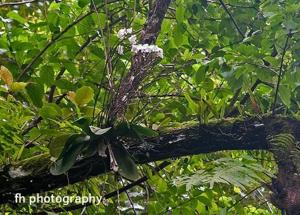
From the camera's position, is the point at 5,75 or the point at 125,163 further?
the point at 5,75

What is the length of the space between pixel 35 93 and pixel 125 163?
1.38 ft

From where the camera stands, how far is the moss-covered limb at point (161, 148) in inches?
46.6

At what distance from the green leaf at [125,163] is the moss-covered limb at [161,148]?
0.08m

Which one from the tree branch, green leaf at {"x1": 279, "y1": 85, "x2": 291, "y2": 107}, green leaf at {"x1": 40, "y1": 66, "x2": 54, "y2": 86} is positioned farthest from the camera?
green leaf at {"x1": 40, "y1": 66, "x2": 54, "y2": 86}

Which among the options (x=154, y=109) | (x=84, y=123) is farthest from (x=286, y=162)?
(x=84, y=123)

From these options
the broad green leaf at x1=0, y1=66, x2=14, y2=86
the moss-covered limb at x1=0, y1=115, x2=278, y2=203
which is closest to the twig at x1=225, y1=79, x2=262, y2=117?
the moss-covered limb at x1=0, y1=115, x2=278, y2=203

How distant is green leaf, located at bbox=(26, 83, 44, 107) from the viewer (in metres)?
1.32

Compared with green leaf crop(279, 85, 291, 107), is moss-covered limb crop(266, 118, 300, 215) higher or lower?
lower

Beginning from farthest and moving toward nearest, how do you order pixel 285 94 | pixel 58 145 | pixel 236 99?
pixel 236 99
pixel 285 94
pixel 58 145

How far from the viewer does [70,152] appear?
1.08 metres

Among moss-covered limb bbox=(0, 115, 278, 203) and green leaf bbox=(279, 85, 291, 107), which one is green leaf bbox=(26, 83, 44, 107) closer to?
moss-covered limb bbox=(0, 115, 278, 203)

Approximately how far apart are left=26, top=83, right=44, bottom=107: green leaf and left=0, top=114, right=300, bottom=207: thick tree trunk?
0.19 meters

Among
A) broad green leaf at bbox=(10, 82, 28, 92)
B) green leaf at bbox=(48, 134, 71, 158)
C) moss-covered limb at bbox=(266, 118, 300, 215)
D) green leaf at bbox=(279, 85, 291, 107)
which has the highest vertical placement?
broad green leaf at bbox=(10, 82, 28, 92)

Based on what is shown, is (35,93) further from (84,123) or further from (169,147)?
(169,147)
